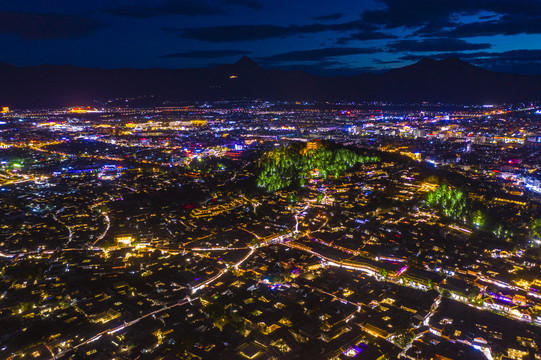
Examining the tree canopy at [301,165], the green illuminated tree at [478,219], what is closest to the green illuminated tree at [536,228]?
the green illuminated tree at [478,219]

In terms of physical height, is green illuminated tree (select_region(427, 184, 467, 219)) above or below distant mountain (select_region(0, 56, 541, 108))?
below

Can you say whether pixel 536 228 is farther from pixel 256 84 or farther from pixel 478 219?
pixel 256 84

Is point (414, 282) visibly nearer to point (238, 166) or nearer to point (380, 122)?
point (238, 166)

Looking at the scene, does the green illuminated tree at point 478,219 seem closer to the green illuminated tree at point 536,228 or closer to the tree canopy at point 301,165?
the green illuminated tree at point 536,228

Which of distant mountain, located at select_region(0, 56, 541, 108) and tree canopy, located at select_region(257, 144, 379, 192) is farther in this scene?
distant mountain, located at select_region(0, 56, 541, 108)

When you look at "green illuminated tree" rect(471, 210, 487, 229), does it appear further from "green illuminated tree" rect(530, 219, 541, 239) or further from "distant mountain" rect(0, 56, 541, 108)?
"distant mountain" rect(0, 56, 541, 108)

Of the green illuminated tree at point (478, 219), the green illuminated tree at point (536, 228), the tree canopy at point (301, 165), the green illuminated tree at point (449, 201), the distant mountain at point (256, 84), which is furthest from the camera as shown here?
the distant mountain at point (256, 84)

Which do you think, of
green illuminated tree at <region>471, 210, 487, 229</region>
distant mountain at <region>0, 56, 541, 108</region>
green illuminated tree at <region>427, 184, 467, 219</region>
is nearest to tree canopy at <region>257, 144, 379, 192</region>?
green illuminated tree at <region>427, 184, 467, 219</region>

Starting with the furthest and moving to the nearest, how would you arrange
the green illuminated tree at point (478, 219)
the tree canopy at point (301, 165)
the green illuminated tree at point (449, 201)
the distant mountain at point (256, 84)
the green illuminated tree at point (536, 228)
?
the distant mountain at point (256, 84)
the tree canopy at point (301, 165)
the green illuminated tree at point (449, 201)
the green illuminated tree at point (478, 219)
the green illuminated tree at point (536, 228)
